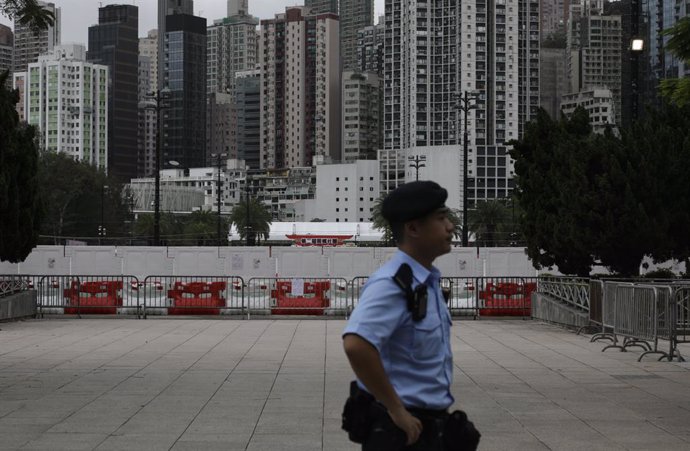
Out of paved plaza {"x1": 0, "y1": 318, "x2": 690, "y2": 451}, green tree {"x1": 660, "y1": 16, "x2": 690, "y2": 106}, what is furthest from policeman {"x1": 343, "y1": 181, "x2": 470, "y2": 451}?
green tree {"x1": 660, "y1": 16, "x2": 690, "y2": 106}

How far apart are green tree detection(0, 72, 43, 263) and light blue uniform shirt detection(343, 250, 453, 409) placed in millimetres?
21985

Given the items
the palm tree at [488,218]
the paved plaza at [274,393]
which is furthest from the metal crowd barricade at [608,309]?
the palm tree at [488,218]

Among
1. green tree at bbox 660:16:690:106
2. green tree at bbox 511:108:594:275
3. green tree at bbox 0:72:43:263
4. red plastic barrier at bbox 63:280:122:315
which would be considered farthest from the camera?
red plastic barrier at bbox 63:280:122:315

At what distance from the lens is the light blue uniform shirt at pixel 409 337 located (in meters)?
4.54

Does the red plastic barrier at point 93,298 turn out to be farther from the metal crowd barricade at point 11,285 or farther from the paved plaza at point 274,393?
the paved plaza at point 274,393

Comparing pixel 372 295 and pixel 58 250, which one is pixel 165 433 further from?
pixel 58 250

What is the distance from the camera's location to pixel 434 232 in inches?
186

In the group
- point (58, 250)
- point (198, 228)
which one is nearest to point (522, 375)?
point (58, 250)

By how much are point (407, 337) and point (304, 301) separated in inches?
1058

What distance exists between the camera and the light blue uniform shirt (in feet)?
14.9

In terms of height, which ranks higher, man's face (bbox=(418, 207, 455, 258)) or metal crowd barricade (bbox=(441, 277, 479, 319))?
Answer: man's face (bbox=(418, 207, 455, 258))

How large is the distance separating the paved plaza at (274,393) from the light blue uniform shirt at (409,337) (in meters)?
5.00

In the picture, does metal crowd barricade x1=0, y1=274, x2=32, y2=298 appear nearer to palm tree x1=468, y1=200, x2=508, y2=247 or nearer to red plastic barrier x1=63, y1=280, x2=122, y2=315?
red plastic barrier x1=63, y1=280, x2=122, y2=315

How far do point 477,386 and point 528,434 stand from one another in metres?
3.76
